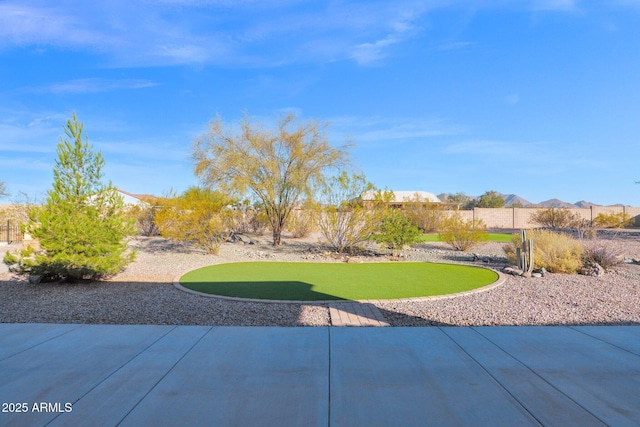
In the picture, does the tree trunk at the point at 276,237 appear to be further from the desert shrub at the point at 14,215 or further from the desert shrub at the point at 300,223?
the desert shrub at the point at 14,215

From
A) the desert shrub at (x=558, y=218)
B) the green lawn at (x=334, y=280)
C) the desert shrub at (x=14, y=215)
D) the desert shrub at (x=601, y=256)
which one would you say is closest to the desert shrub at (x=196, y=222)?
the green lawn at (x=334, y=280)

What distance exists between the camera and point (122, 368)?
12.6 feet

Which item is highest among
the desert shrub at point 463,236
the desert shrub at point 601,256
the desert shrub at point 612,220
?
the desert shrub at point 612,220

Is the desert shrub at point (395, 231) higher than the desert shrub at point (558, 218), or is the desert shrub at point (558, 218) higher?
the desert shrub at point (558, 218)

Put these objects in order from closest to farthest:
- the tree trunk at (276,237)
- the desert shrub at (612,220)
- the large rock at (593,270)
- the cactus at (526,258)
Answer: the cactus at (526,258), the large rock at (593,270), the tree trunk at (276,237), the desert shrub at (612,220)

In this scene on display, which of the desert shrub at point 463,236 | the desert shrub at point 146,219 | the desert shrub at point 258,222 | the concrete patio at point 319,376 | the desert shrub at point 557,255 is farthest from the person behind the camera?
the desert shrub at point 258,222

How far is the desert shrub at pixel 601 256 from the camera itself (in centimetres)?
1122

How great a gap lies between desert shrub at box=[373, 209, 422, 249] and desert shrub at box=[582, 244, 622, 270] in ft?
16.7

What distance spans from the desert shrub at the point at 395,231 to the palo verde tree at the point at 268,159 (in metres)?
5.07

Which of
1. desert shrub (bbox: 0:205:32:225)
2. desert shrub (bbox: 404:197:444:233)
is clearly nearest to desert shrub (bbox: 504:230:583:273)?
desert shrub (bbox: 404:197:444:233)

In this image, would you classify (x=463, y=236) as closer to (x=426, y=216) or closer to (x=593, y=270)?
(x=593, y=270)

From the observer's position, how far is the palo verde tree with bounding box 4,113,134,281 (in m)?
8.72

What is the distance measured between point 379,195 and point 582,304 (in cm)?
→ 832

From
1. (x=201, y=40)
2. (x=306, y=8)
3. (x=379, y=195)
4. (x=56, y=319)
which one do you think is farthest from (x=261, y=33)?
(x=56, y=319)
